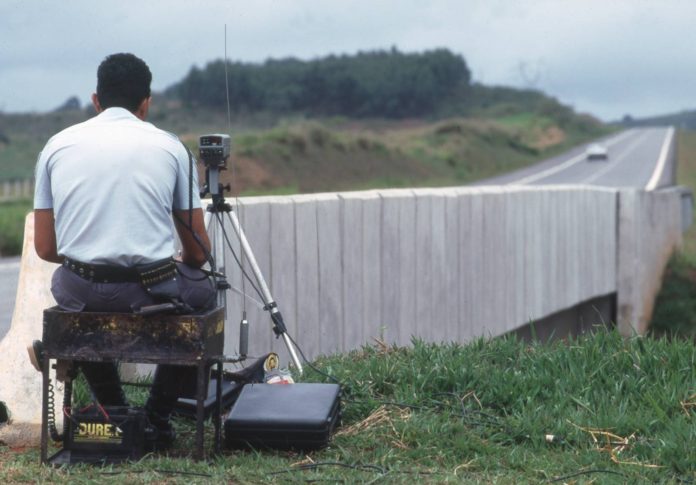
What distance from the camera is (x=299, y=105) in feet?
272

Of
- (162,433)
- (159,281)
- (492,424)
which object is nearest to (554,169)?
(492,424)

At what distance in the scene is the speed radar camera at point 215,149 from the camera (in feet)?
21.0

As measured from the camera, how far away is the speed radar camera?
6.41 m

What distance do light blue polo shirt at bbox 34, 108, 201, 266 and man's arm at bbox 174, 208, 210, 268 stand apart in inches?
7.3

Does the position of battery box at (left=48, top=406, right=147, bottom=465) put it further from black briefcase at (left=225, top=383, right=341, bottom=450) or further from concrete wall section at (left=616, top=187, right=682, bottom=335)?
concrete wall section at (left=616, top=187, right=682, bottom=335)

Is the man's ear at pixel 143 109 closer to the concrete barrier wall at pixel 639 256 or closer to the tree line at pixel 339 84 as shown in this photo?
the concrete barrier wall at pixel 639 256

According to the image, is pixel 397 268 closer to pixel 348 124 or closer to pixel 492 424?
pixel 492 424

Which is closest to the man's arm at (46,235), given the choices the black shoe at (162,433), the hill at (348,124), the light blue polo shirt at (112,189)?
the light blue polo shirt at (112,189)

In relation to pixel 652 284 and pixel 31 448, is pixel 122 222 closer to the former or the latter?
pixel 31 448

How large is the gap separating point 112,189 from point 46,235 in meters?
0.52

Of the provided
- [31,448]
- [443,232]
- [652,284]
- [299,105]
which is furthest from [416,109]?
[31,448]

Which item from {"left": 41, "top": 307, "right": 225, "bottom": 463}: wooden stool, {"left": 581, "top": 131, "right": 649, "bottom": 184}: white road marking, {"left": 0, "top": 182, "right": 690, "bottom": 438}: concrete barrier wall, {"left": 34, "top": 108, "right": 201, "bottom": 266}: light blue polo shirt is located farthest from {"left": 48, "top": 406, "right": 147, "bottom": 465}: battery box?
{"left": 581, "top": 131, "right": 649, "bottom": 184}: white road marking

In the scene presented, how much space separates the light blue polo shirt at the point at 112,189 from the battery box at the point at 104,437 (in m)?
0.69

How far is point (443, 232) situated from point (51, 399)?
7.55 metres
